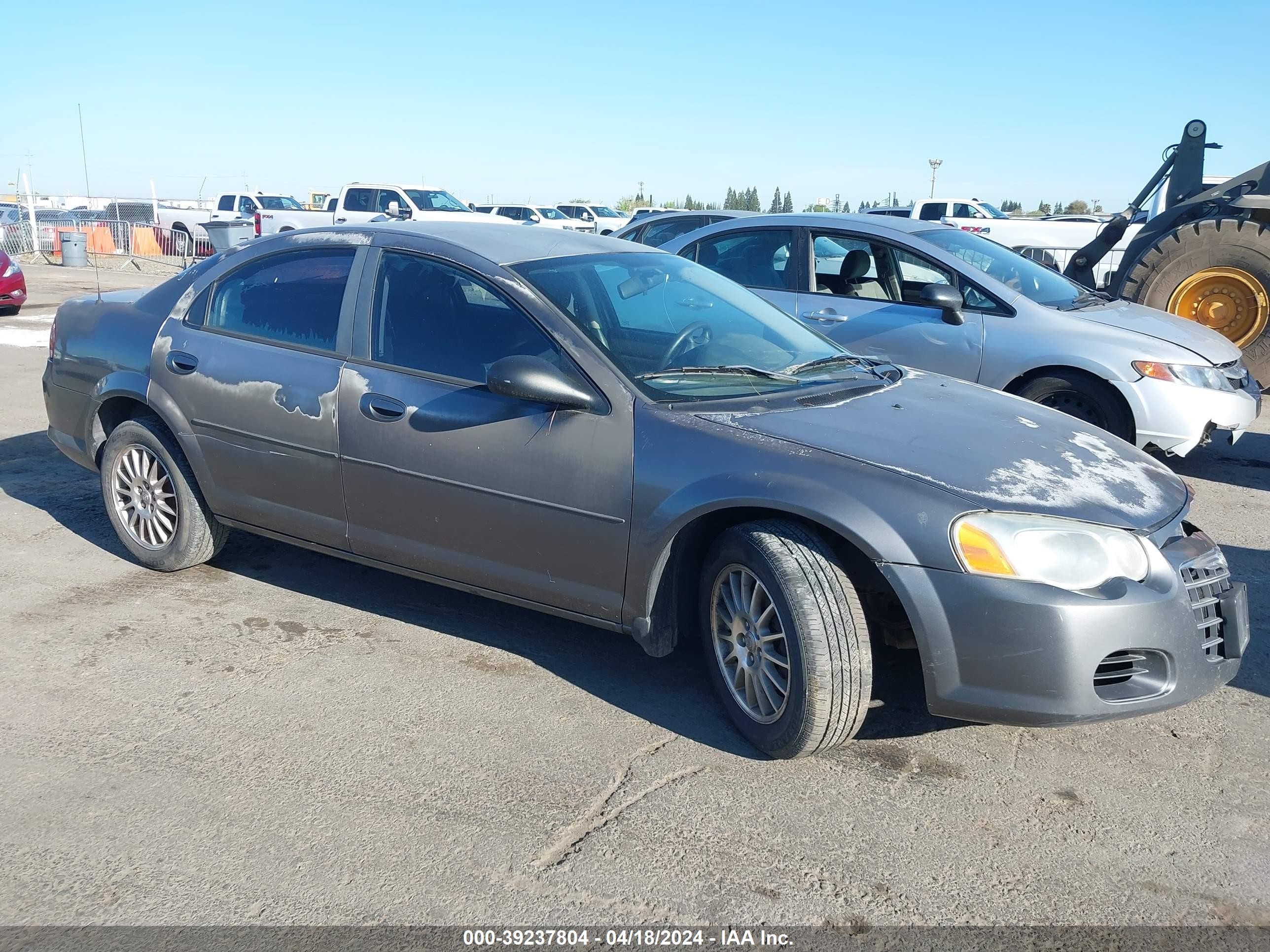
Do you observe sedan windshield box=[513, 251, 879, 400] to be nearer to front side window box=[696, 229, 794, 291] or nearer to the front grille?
the front grille

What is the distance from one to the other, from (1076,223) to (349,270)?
22293 millimetres

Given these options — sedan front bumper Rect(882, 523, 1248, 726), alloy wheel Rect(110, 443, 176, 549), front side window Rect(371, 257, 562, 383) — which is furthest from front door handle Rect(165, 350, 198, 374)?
sedan front bumper Rect(882, 523, 1248, 726)

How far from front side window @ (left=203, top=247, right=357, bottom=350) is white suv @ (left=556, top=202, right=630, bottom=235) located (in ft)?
92.0

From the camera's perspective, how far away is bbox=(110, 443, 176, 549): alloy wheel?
4863mm

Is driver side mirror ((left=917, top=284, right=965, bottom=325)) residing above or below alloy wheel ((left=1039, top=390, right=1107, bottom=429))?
above

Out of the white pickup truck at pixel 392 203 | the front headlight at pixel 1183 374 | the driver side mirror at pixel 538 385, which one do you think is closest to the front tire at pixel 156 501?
the driver side mirror at pixel 538 385

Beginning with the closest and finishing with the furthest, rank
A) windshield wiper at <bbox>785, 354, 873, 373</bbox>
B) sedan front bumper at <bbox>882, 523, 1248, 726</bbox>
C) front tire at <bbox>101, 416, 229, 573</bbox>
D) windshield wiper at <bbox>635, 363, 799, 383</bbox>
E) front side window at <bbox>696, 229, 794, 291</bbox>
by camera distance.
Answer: sedan front bumper at <bbox>882, 523, 1248, 726</bbox>, windshield wiper at <bbox>635, 363, 799, 383</bbox>, windshield wiper at <bbox>785, 354, 873, 373</bbox>, front tire at <bbox>101, 416, 229, 573</bbox>, front side window at <bbox>696, 229, 794, 291</bbox>

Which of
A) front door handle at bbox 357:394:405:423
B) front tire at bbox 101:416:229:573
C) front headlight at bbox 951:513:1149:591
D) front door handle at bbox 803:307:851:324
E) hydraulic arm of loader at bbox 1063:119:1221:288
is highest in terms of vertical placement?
hydraulic arm of loader at bbox 1063:119:1221:288

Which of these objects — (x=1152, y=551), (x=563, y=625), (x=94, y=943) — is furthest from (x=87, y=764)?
(x=1152, y=551)

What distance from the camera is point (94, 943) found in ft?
8.23

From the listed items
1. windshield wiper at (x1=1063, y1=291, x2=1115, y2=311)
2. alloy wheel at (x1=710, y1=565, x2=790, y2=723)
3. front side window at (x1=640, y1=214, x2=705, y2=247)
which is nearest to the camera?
alloy wheel at (x1=710, y1=565, x2=790, y2=723)

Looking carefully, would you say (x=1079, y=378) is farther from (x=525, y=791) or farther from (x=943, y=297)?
(x=525, y=791)

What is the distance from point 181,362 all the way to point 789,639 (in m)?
2.96

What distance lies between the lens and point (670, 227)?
971 cm
